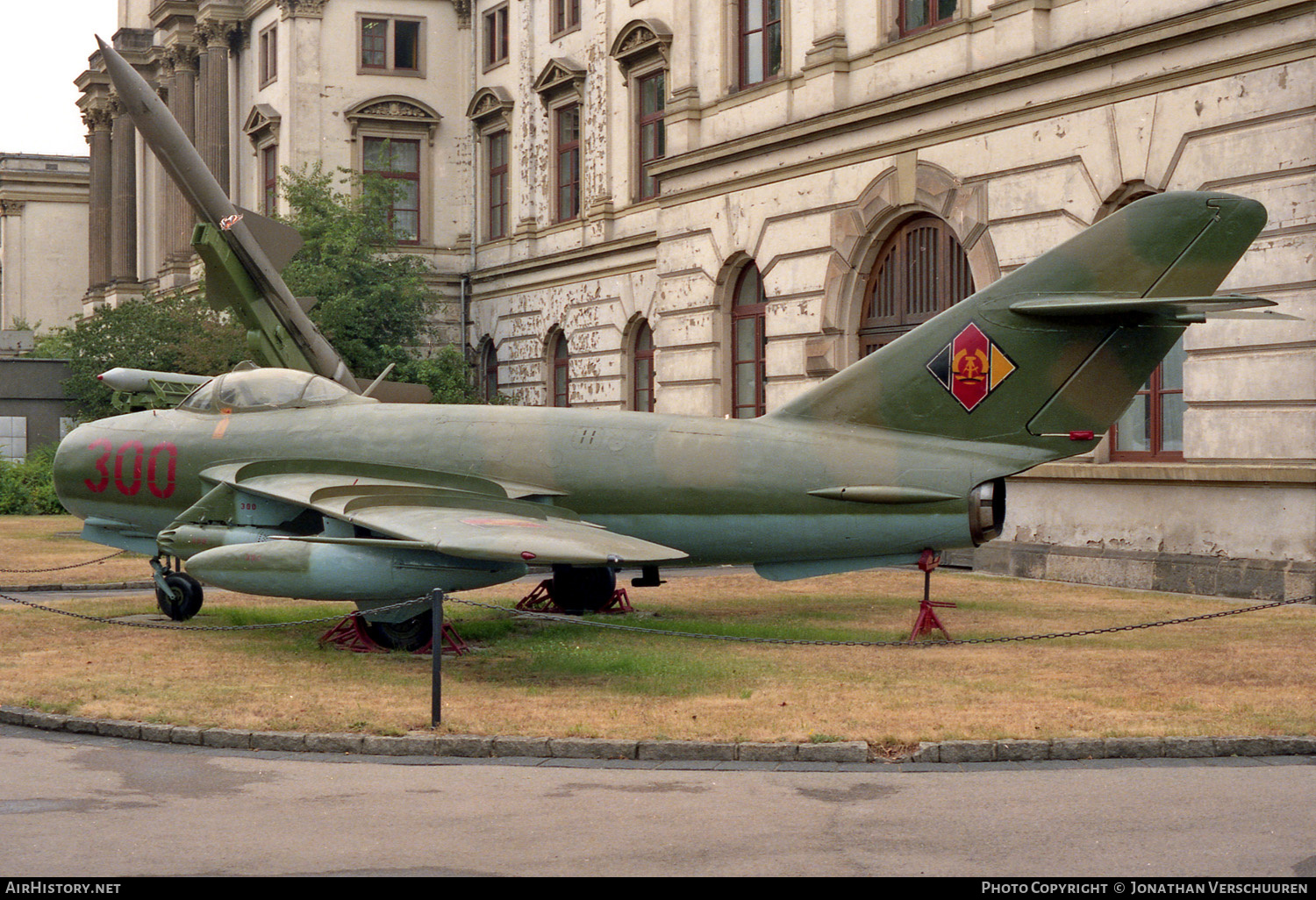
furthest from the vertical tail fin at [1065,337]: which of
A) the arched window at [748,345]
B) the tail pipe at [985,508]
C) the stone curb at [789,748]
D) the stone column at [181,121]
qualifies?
the stone column at [181,121]

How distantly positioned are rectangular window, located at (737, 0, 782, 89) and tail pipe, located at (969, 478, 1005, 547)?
635 inches

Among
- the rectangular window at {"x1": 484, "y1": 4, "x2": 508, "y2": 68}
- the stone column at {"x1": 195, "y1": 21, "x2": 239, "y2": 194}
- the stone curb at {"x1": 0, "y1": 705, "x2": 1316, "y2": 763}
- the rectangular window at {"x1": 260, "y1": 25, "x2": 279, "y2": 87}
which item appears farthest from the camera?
the stone column at {"x1": 195, "y1": 21, "x2": 239, "y2": 194}

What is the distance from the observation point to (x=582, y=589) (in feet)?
58.0

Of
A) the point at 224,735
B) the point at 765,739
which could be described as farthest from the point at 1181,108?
the point at 224,735

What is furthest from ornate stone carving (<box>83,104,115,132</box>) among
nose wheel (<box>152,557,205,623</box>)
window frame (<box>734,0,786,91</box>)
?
nose wheel (<box>152,557,205,623</box>)

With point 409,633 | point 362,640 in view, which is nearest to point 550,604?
point 409,633

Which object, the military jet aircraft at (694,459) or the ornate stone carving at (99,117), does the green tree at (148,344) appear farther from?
the military jet aircraft at (694,459)

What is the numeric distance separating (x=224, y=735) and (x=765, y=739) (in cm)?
401

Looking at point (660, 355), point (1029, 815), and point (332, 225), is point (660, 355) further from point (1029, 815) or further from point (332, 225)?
point (1029, 815)

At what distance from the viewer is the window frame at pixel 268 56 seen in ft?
155

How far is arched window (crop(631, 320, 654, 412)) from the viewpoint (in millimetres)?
36312

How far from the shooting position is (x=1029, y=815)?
8141 millimetres

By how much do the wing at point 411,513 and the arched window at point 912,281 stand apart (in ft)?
38.3

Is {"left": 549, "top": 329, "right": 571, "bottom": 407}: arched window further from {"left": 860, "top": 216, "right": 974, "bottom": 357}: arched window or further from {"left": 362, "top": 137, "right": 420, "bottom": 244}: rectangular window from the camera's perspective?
{"left": 860, "top": 216, "right": 974, "bottom": 357}: arched window
